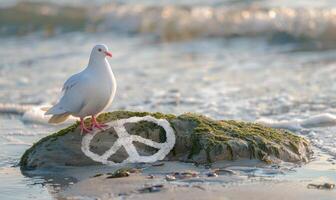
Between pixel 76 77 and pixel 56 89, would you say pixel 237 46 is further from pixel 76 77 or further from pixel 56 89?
pixel 76 77

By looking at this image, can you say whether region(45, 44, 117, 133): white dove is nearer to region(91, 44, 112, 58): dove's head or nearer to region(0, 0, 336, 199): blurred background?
region(91, 44, 112, 58): dove's head

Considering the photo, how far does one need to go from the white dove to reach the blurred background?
2.17 ft

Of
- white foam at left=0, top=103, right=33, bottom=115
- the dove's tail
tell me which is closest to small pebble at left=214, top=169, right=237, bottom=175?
the dove's tail

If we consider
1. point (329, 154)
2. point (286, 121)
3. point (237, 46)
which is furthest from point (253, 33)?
point (329, 154)

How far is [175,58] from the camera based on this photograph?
13.4 meters

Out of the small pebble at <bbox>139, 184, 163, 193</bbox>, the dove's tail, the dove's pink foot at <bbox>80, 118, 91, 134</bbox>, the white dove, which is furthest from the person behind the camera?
the dove's tail

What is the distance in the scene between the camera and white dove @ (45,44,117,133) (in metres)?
5.87

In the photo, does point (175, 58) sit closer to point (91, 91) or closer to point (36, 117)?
point (36, 117)

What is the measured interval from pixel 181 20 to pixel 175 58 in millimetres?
4104

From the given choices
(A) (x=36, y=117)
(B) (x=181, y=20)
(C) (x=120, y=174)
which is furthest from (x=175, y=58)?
(C) (x=120, y=174)

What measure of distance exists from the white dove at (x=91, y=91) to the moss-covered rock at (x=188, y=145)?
7.2 inches

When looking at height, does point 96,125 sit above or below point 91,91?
below

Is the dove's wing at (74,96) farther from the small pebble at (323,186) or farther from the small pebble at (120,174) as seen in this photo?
the small pebble at (323,186)

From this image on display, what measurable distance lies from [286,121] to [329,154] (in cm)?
156
